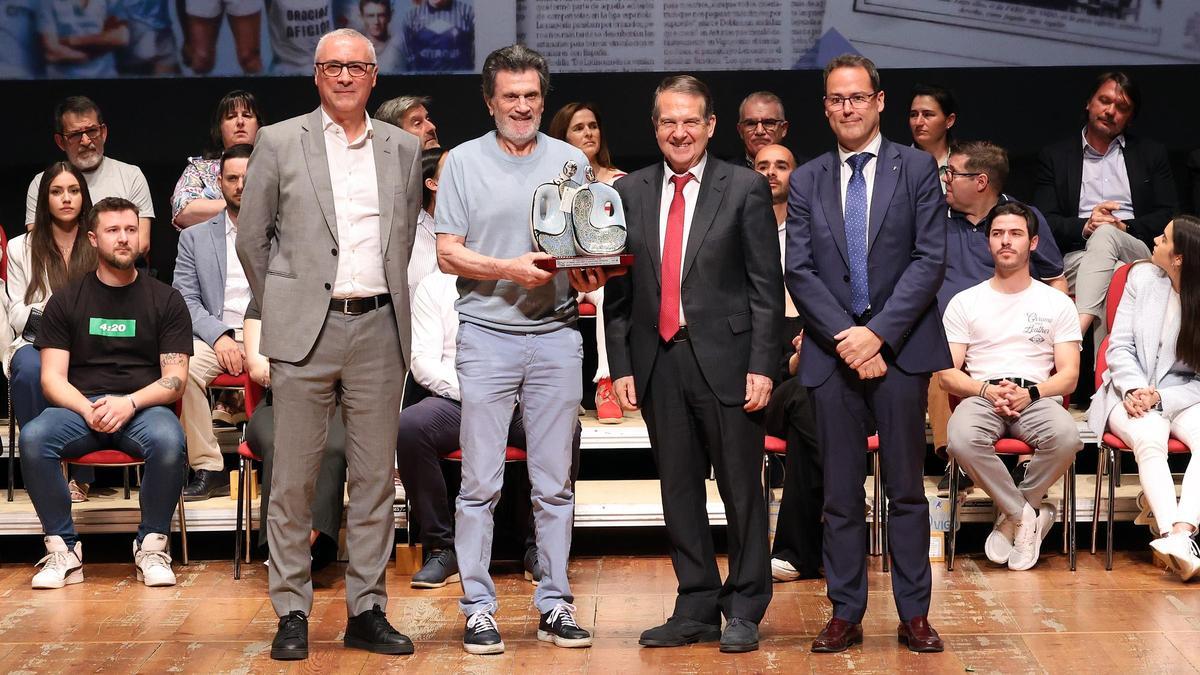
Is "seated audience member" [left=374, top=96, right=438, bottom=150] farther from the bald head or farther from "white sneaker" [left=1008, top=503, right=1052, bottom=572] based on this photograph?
"white sneaker" [left=1008, top=503, right=1052, bottom=572]

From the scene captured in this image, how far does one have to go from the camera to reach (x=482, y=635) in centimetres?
408

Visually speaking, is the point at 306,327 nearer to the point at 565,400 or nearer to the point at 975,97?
the point at 565,400

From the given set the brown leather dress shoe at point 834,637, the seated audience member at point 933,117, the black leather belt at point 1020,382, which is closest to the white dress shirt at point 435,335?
the brown leather dress shoe at point 834,637

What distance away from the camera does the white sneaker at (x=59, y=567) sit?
16.3 feet

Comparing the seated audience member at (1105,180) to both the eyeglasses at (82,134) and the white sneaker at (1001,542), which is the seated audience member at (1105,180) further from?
the eyeglasses at (82,134)

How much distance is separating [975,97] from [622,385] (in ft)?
10.7

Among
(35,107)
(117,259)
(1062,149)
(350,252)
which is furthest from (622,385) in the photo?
(35,107)

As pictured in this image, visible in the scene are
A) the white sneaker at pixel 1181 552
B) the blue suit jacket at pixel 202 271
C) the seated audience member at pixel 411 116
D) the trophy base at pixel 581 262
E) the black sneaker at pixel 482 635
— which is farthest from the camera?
the seated audience member at pixel 411 116

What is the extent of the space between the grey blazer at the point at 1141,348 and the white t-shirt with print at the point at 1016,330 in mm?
214

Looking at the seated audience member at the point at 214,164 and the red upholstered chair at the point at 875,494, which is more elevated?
the seated audience member at the point at 214,164

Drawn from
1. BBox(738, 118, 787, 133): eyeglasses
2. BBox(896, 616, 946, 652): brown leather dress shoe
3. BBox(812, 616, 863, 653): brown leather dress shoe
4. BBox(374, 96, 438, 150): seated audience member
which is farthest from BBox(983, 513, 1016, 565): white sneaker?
BBox(374, 96, 438, 150): seated audience member

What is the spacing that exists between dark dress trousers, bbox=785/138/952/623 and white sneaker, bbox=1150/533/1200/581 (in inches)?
47.9

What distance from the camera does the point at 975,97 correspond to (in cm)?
665

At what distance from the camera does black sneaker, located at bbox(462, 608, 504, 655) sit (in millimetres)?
4066
